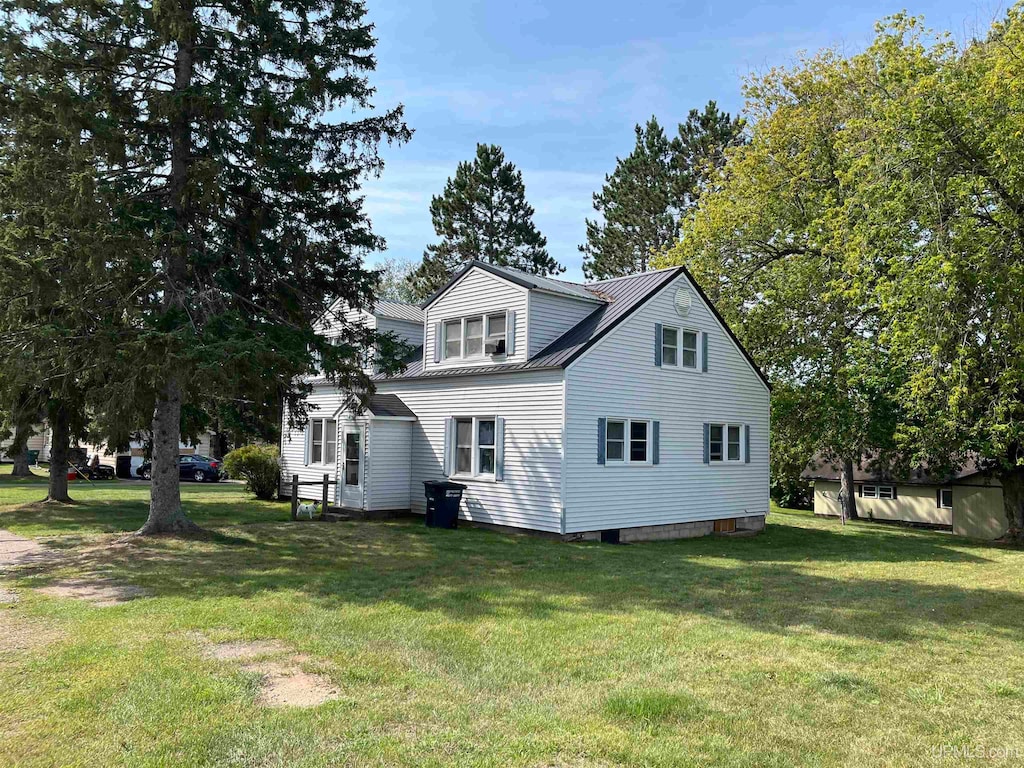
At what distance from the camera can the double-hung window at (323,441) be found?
22016 millimetres

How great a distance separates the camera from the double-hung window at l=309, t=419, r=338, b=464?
867 inches

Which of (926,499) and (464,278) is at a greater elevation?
(464,278)

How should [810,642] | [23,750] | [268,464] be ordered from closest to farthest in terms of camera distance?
[23,750], [810,642], [268,464]

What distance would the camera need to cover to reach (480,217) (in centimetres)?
4497

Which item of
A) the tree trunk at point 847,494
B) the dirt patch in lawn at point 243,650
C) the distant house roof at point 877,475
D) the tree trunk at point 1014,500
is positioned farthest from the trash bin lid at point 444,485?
the tree trunk at point 847,494

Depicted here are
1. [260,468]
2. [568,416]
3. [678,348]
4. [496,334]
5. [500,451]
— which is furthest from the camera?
[260,468]

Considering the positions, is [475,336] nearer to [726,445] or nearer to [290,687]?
[726,445]

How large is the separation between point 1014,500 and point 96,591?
24.2m

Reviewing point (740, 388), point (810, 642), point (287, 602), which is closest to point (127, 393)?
point (287, 602)

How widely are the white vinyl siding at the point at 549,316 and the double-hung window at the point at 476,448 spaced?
2.31m

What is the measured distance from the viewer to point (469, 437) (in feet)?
62.8

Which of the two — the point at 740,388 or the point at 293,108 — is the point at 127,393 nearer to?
the point at 293,108

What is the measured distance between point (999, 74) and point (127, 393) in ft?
66.8

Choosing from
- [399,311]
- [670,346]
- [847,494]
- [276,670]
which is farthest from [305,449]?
[847,494]
